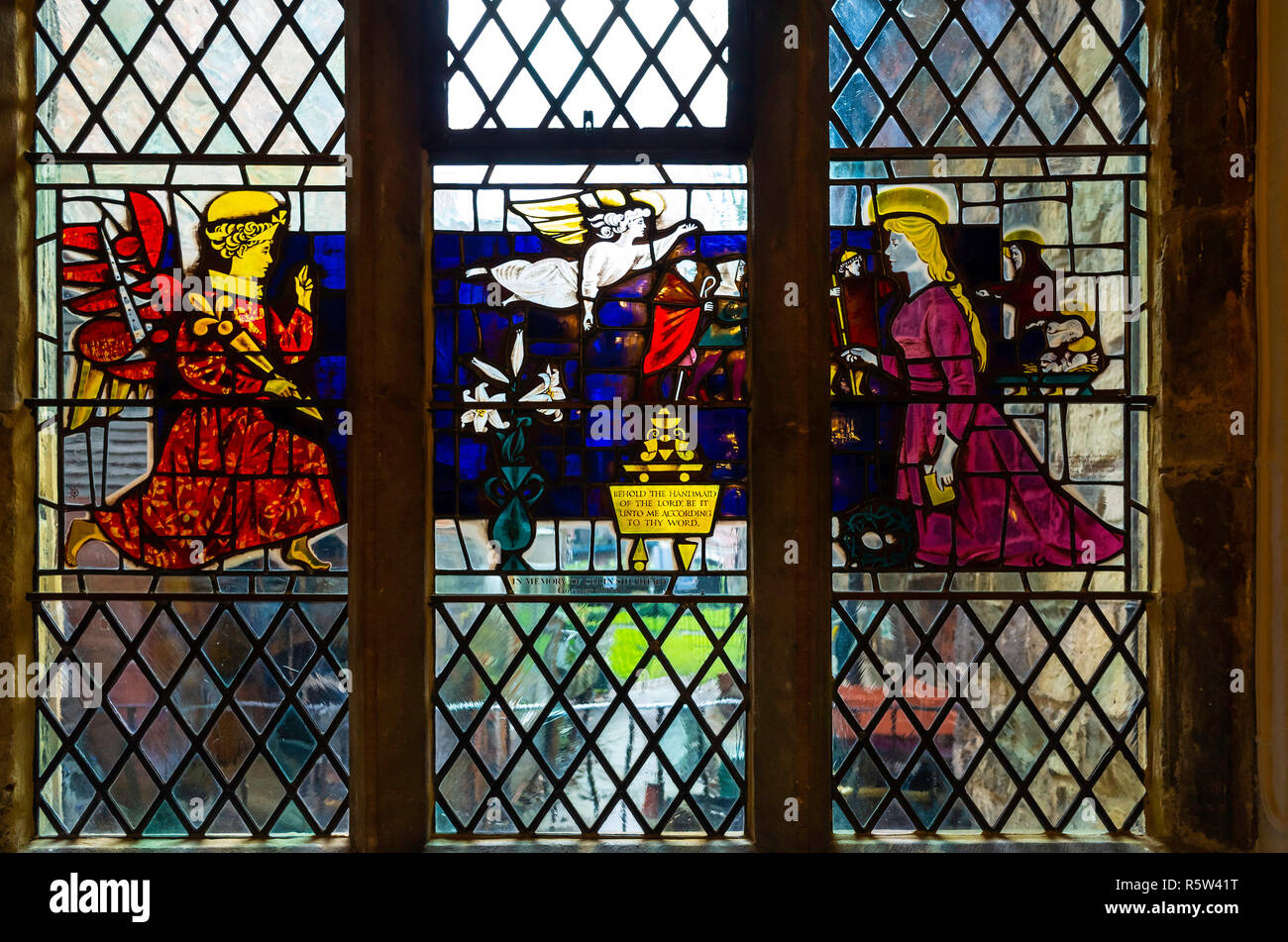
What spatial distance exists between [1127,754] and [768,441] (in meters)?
1.72

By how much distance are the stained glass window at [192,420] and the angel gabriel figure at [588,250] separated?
682 millimetres

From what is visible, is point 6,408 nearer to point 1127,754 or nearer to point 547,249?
point 547,249

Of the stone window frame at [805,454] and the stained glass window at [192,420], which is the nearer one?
the stone window frame at [805,454]

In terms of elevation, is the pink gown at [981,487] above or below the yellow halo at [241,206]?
below

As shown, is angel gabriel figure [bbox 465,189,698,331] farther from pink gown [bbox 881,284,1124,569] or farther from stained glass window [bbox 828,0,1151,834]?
pink gown [bbox 881,284,1124,569]

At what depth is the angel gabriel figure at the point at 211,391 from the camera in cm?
235

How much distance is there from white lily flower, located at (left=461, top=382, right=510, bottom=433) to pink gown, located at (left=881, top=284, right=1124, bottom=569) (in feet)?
4.74

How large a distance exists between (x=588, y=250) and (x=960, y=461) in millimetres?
1537

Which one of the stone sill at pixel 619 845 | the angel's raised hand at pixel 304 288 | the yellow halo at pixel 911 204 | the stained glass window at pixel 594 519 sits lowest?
the stone sill at pixel 619 845

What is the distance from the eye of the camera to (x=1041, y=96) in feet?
7.89

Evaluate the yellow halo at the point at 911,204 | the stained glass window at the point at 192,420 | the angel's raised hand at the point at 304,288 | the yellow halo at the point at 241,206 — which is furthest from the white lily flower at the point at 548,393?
the yellow halo at the point at 911,204

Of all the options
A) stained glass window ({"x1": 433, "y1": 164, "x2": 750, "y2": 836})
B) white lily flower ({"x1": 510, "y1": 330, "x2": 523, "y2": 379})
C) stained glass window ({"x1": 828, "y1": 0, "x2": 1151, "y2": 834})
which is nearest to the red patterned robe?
stained glass window ({"x1": 433, "y1": 164, "x2": 750, "y2": 836})

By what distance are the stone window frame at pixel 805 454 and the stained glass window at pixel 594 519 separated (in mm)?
100

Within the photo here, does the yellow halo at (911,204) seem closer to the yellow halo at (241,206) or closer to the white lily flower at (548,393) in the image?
the white lily flower at (548,393)
